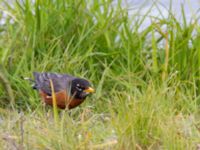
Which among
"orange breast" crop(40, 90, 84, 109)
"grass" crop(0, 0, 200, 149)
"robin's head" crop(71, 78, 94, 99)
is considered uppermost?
"grass" crop(0, 0, 200, 149)

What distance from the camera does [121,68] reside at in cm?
548

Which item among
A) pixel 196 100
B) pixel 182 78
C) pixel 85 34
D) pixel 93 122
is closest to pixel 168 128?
pixel 93 122

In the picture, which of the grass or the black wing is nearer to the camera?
the grass

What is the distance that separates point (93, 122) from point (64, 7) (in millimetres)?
1676

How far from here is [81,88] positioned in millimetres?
5070

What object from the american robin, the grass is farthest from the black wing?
the grass

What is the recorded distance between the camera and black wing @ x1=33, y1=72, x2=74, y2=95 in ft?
16.8

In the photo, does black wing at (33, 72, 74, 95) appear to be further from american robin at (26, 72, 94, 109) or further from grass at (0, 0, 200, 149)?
grass at (0, 0, 200, 149)

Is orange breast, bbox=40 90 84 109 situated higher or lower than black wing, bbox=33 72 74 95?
lower

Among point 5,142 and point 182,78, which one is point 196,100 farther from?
point 5,142

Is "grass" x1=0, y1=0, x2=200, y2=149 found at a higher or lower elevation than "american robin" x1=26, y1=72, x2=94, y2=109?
higher

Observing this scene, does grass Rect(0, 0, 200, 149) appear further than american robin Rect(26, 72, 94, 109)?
No

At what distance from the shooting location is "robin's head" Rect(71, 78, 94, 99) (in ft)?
16.7

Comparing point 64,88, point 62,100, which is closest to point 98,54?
point 64,88
